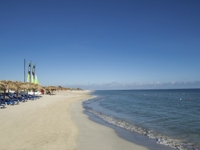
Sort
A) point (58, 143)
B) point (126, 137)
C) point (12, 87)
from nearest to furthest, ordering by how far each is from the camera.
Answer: point (58, 143) → point (126, 137) → point (12, 87)

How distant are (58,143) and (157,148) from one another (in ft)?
14.7

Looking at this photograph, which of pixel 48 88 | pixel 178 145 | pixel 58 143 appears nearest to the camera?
pixel 58 143

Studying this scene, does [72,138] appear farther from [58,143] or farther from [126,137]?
[126,137]

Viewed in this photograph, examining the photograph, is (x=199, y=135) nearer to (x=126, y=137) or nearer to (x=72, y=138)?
(x=126, y=137)

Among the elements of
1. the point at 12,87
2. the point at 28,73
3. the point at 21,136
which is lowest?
the point at 21,136

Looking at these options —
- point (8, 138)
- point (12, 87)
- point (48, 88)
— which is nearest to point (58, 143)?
point (8, 138)

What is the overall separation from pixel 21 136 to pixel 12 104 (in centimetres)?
1685

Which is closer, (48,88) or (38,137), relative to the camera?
(38,137)

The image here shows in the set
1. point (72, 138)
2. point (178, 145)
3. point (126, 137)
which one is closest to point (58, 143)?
point (72, 138)

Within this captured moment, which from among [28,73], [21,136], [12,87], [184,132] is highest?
[28,73]

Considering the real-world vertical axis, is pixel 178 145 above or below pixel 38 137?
below

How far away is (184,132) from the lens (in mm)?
12141

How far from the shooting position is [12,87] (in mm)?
28188

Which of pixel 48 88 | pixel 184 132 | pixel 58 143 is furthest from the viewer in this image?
pixel 48 88
